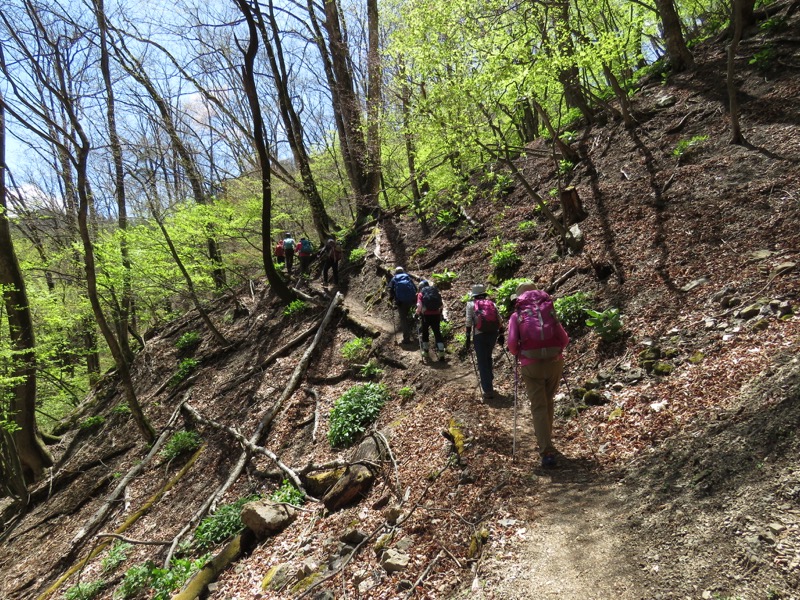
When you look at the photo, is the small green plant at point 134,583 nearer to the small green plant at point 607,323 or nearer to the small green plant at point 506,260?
the small green plant at point 607,323

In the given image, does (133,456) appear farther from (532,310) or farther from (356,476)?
(532,310)

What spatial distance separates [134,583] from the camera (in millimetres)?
6934

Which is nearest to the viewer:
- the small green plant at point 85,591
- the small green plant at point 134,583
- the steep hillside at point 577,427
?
the steep hillside at point 577,427

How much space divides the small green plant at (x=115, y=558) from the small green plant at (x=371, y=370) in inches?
224

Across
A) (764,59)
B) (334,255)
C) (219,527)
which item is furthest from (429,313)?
(764,59)

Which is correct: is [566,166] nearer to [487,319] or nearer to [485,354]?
[487,319]

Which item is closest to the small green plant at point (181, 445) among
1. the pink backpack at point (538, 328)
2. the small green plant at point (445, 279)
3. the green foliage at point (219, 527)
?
the green foliage at point (219, 527)

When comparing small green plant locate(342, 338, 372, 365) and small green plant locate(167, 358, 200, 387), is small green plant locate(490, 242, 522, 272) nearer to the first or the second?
small green plant locate(342, 338, 372, 365)

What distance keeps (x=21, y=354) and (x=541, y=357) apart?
15.6m

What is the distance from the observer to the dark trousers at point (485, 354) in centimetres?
708

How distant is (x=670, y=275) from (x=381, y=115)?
1052cm

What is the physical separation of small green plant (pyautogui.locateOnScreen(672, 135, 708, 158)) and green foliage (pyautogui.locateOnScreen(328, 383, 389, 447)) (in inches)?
323

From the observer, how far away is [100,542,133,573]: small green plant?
820 cm

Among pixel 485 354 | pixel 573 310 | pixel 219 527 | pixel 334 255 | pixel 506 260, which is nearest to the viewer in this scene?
pixel 485 354
